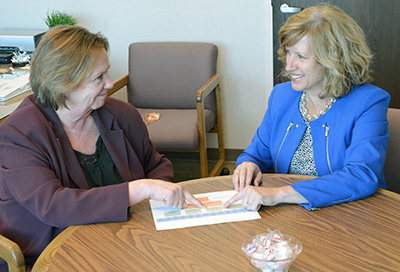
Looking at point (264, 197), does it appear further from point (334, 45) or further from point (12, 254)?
point (12, 254)

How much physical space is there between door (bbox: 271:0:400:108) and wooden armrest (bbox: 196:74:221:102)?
1.48ft

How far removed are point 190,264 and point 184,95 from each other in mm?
2364

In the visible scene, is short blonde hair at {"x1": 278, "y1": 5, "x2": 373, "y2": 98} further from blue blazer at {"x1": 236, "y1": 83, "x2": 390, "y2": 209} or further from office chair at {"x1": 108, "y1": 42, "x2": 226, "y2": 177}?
office chair at {"x1": 108, "y1": 42, "x2": 226, "y2": 177}

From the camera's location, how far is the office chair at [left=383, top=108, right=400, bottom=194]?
5.96ft

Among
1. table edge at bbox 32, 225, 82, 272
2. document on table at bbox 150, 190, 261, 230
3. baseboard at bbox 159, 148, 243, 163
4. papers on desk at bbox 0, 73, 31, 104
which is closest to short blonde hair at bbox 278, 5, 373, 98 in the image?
document on table at bbox 150, 190, 261, 230

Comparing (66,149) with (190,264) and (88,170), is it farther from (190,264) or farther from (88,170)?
(190,264)

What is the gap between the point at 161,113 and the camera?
340 cm

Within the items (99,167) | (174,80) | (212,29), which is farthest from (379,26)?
(99,167)

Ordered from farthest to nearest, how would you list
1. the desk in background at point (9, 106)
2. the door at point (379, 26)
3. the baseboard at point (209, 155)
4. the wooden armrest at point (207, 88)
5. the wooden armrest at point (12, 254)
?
1. the baseboard at point (209, 155)
2. the door at point (379, 26)
3. the wooden armrest at point (207, 88)
4. the desk in background at point (9, 106)
5. the wooden armrest at point (12, 254)

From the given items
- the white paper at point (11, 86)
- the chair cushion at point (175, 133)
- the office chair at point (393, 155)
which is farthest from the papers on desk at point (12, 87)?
the office chair at point (393, 155)

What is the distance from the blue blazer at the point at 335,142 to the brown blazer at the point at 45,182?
0.58 metres

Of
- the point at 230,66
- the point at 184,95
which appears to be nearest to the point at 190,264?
the point at 184,95

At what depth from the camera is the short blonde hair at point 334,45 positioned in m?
1.75

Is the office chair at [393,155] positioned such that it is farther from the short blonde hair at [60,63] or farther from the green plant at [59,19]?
the green plant at [59,19]
